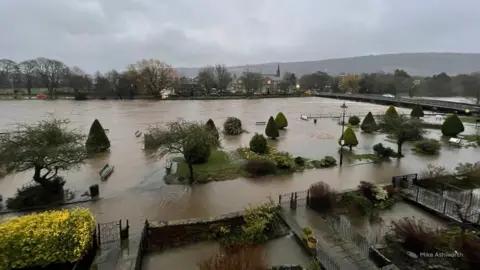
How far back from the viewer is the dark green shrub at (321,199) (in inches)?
422

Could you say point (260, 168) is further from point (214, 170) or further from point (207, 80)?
point (207, 80)

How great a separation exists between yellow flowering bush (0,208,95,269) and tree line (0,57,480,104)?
218 ft

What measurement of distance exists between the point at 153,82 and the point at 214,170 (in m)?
60.7

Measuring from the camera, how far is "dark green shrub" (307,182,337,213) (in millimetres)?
10711

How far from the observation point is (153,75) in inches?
2766

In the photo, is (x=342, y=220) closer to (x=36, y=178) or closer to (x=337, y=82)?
(x=36, y=178)

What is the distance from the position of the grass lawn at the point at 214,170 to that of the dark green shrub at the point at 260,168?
20.2 inches

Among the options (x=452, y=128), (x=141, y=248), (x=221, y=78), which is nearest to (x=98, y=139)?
(x=141, y=248)

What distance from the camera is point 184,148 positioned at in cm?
1341

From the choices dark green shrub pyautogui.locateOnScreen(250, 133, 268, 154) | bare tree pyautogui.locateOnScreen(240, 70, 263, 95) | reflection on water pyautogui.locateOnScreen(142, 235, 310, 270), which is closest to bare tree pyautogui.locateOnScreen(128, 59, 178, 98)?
bare tree pyautogui.locateOnScreen(240, 70, 263, 95)

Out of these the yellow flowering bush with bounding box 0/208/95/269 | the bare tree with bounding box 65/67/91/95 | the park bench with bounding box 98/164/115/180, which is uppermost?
the bare tree with bounding box 65/67/91/95

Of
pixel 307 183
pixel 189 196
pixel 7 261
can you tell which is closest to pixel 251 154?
pixel 307 183

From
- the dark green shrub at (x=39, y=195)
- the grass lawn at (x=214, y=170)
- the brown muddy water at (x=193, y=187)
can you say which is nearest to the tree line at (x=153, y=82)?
the brown muddy water at (x=193, y=187)

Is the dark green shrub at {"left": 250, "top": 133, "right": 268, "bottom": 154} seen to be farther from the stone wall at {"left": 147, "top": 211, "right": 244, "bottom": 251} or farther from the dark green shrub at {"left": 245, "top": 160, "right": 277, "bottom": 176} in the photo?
the stone wall at {"left": 147, "top": 211, "right": 244, "bottom": 251}
